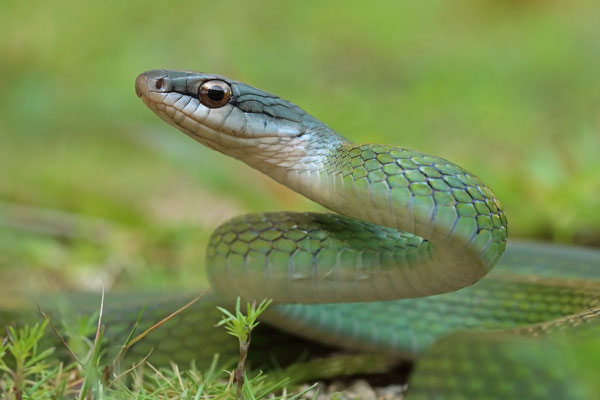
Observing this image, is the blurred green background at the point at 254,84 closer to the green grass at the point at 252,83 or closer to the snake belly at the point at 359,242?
the green grass at the point at 252,83

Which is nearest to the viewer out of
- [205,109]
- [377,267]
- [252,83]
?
[377,267]

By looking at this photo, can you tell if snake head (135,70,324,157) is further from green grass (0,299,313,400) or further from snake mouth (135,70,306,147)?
green grass (0,299,313,400)

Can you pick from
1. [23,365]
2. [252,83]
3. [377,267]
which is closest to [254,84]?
[252,83]

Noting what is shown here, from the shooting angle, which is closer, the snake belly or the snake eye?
the snake belly

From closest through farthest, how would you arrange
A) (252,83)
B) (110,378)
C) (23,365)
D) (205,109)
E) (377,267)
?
(23,365) → (110,378) → (377,267) → (205,109) → (252,83)

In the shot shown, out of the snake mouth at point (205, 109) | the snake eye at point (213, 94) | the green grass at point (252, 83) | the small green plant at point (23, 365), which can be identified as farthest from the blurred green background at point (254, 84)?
the snake eye at point (213, 94)

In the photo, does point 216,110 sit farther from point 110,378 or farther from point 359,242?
point 110,378

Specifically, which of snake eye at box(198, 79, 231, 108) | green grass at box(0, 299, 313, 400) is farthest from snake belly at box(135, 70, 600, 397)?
green grass at box(0, 299, 313, 400)

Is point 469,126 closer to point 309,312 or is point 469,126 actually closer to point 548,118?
point 548,118
